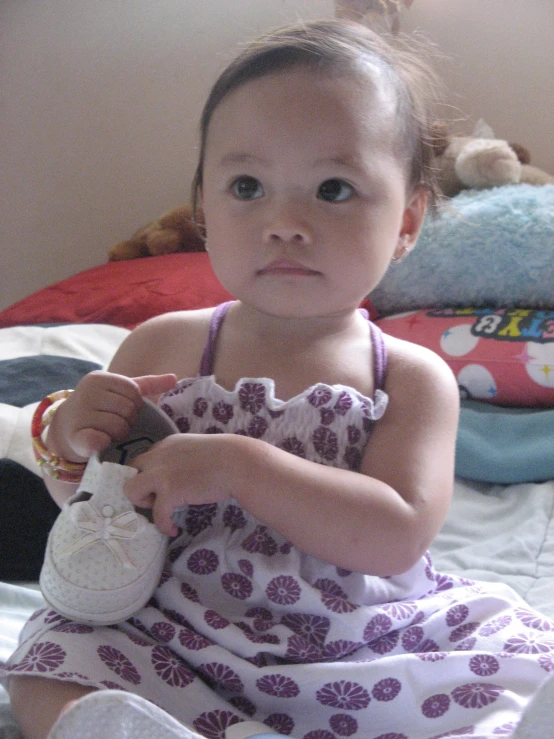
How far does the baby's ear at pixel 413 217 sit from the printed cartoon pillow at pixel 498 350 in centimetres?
56

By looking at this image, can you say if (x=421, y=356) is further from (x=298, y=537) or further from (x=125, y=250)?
(x=125, y=250)

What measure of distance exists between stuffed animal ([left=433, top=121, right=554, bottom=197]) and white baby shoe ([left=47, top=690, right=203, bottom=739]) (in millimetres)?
1428

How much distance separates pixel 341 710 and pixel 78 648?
0.21m

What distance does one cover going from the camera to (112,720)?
440mm

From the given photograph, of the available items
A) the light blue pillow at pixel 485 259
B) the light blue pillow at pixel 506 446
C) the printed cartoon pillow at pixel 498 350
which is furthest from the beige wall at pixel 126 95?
the light blue pillow at pixel 506 446

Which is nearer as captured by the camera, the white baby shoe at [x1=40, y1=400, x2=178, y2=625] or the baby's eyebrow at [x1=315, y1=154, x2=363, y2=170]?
the white baby shoe at [x1=40, y1=400, x2=178, y2=625]

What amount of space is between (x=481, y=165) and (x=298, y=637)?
1325 mm

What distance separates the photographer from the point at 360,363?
78cm

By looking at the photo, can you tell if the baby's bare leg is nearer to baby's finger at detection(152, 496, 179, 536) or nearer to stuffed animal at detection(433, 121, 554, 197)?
baby's finger at detection(152, 496, 179, 536)

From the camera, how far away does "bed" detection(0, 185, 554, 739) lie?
94 cm

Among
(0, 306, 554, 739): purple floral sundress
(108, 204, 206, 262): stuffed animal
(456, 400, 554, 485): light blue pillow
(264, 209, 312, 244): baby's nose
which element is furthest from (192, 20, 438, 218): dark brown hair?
(108, 204, 206, 262): stuffed animal

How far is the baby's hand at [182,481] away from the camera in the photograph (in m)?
0.63

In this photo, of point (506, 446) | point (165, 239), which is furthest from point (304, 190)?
point (165, 239)

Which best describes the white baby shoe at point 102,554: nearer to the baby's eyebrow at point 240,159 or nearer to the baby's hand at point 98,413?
the baby's hand at point 98,413
